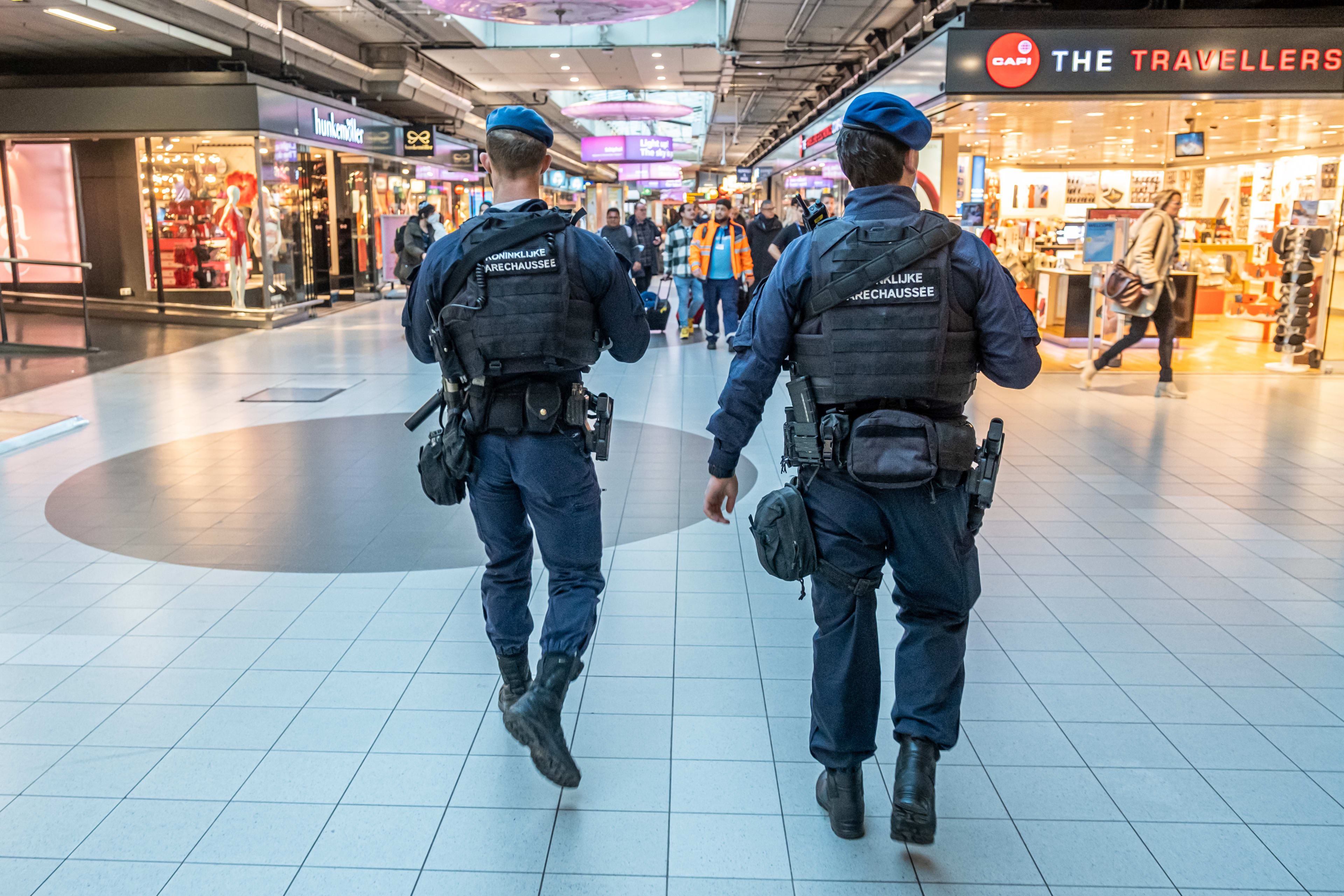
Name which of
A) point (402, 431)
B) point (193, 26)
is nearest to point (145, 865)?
point (402, 431)

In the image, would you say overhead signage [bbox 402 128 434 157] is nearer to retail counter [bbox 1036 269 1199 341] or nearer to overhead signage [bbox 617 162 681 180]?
retail counter [bbox 1036 269 1199 341]

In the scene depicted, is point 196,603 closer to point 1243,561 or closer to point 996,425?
point 996,425

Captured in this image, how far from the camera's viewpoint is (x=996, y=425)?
244 cm

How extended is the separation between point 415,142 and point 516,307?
18244mm

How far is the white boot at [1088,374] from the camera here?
895cm

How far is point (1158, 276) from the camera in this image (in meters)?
8.52

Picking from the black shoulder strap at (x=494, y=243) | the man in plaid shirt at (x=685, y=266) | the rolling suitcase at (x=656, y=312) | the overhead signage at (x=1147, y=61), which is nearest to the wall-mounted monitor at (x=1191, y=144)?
the overhead signage at (x=1147, y=61)

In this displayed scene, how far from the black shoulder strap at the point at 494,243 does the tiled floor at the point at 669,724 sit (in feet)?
4.08

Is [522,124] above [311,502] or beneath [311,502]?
above

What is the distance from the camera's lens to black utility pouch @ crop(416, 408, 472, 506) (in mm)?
2775

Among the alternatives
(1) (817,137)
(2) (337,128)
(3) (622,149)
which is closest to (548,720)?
(1) (817,137)

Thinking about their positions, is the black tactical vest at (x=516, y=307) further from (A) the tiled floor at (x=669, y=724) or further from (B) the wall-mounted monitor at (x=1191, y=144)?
(B) the wall-mounted monitor at (x=1191, y=144)

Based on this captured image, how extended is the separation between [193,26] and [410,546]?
10.1 meters

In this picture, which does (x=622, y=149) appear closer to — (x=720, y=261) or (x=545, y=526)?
(x=720, y=261)
